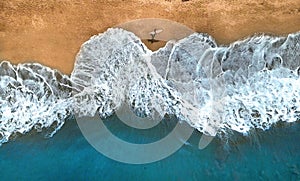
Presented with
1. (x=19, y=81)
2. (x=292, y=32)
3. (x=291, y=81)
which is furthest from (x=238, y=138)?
(x=19, y=81)

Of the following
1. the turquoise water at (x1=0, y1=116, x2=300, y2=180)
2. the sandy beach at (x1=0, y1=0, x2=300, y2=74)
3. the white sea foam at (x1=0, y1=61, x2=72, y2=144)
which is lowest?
the turquoise water at (x1=0, y1=116, x2=300, y2=180)

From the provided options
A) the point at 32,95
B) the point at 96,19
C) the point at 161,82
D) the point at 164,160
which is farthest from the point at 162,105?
the point at 32,95

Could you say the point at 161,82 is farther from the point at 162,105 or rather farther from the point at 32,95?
the point at 32,95

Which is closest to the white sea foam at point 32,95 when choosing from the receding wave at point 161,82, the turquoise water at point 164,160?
the receding wave at point 161,82

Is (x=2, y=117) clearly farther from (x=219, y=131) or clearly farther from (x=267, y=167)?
(x=267, y=167)

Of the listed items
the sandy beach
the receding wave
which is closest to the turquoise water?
the receding wave

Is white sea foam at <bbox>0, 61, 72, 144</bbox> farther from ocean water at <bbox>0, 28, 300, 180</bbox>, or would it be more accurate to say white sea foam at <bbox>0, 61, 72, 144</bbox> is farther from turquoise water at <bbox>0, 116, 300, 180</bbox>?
turquoise water at <bbox>0, 116, 300, 180</bbox>

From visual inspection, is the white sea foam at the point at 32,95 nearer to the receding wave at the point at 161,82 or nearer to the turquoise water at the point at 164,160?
the receding wave at the point at 161,82
